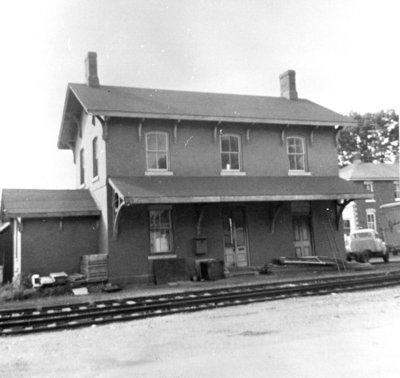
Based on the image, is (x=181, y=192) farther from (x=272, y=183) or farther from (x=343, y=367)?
(x=343, y=367)

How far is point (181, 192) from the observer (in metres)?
15.8

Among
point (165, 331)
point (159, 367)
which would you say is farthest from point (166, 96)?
point (159, 367)

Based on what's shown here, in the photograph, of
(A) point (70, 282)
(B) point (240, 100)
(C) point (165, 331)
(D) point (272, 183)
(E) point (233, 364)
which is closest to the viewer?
(E) point (233, 364)

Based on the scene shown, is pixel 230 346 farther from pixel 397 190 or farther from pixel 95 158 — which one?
pixel 397 190

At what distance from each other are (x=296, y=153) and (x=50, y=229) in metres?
10.5

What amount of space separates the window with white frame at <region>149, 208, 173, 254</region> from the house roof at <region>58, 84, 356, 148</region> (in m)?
3.49

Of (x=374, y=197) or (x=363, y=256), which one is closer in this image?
(x=363, y=256)

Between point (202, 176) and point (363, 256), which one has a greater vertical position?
point (202, 176)

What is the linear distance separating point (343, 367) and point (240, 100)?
16.8 metres

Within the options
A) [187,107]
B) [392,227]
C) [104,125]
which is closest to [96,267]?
[104,125]

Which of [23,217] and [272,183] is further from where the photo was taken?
[272,183]

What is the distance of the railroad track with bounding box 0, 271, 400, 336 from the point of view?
31.3 feet

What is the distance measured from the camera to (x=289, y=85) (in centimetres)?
2359

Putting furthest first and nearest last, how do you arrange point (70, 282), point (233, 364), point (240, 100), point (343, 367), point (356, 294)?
1. point (240, 100)
2. point (70, 282)
3. point (356, 294)
4. point (233, 364)
5. point (343, 367)
